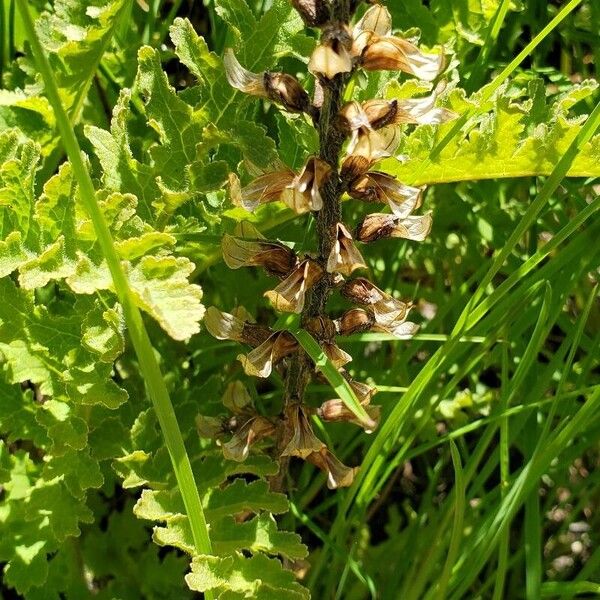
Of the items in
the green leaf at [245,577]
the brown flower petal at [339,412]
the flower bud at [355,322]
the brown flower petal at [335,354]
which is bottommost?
the green leaf at [245,577]

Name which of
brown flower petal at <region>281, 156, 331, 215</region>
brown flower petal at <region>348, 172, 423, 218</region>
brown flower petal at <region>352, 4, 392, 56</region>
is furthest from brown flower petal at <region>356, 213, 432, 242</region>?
brown flower petal at <region>352, 4, 392, 56</region>

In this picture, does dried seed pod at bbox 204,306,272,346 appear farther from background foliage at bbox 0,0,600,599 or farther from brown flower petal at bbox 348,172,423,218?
brown flower petal at bbox 348,172,423,218

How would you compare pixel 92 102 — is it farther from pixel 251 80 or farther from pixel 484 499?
pixel 484 499

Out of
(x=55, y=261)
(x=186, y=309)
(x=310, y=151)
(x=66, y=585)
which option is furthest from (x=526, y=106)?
(x=66, y=585)

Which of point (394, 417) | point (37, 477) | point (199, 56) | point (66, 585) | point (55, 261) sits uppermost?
point (199, 56)

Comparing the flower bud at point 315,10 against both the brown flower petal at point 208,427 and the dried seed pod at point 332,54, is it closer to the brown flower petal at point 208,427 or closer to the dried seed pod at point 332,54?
the dried seed pod at point 332,54

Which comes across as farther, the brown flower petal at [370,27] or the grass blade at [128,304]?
the brown flower petal at [370,27]

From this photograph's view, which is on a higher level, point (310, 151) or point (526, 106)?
point (526, 106)

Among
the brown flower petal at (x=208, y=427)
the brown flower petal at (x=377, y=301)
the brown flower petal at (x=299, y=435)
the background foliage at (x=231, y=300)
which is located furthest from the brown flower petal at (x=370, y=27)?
the brown flower petal at (x=208, y=427)
